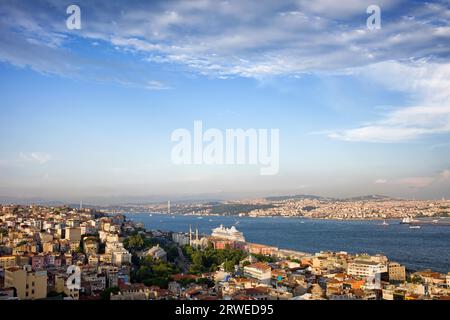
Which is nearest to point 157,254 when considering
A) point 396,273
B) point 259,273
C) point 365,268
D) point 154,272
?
point 154,272

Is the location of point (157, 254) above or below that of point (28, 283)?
below

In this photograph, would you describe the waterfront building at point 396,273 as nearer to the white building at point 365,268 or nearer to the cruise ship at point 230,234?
the white building at point 365,268

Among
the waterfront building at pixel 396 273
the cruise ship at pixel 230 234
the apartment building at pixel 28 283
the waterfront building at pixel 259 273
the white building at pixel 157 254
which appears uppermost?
the apartment building at pixel 28 283

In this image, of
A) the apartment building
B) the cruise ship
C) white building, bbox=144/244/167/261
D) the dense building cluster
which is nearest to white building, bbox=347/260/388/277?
the dense building cluster

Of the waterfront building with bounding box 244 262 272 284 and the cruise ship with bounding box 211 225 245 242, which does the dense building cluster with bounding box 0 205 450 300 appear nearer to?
the waterfront building with bounding box 244 262 272 284

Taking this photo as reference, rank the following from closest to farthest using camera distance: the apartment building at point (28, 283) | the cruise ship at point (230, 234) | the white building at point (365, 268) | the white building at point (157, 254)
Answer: the apartment building at point (28, 283) < the white building at point (365, 268) < the white building at point (157, 254) < the cruise ship at point (230, 234)

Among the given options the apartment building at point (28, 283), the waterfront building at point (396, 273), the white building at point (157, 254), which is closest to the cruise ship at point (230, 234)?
the white building at point (157, 254)

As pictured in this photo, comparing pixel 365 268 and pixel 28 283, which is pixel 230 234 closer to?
pixel 365 268
